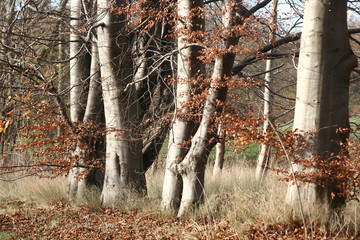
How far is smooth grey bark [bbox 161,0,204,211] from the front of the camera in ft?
20.2

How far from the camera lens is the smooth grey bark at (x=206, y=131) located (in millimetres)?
5672

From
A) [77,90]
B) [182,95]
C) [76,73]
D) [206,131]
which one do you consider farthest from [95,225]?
[76,73]

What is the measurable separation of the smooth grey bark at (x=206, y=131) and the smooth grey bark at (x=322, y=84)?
1.07 meters

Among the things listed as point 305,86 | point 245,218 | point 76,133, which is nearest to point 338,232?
point 245,218

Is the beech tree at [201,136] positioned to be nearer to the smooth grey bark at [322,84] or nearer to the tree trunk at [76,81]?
the smooth grey bark at [322,84]

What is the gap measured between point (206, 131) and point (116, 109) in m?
2.28

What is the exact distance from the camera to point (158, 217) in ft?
21.3

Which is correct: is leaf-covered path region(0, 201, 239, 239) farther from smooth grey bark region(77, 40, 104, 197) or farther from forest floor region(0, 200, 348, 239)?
smooth grey bark region(77, 40, 104, 197)

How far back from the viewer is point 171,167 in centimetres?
646

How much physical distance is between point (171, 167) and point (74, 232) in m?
1.85

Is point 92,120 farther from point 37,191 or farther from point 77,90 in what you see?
point 37,191

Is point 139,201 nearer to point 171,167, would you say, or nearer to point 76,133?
point 171,167

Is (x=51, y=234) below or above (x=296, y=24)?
below

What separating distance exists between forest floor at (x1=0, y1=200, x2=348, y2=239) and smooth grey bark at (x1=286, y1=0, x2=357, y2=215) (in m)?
0.61
